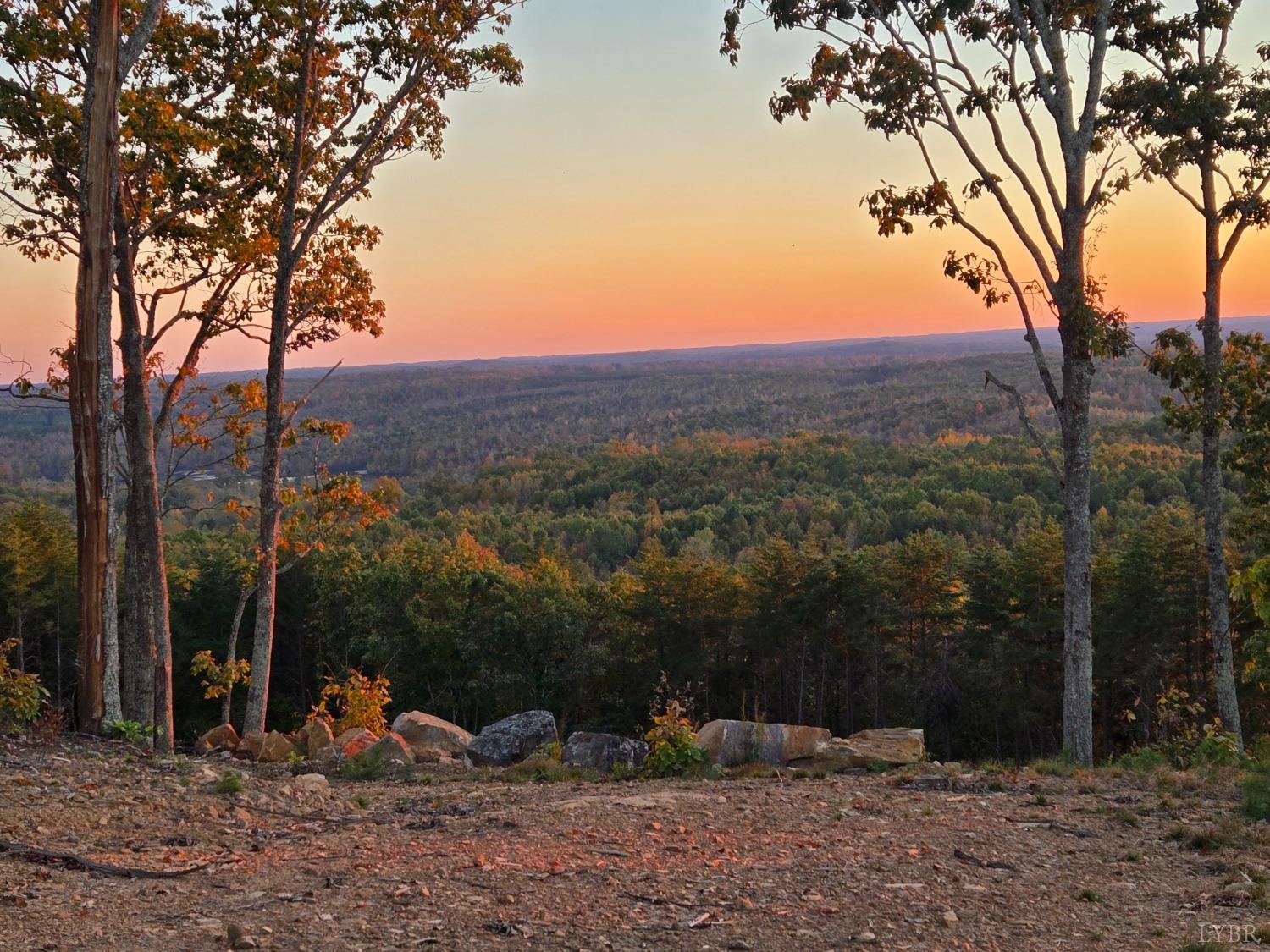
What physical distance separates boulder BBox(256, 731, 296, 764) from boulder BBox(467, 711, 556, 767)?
1.88m

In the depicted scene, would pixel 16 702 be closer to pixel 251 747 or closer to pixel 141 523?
pixel 251 747

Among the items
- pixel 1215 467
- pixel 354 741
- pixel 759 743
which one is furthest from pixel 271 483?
pixel 1215 467

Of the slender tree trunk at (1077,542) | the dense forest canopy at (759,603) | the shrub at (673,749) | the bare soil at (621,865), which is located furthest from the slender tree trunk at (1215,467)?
the shrub at (673,749)

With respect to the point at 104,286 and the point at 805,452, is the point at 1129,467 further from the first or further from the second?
the point at 104,286

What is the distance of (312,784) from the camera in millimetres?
7867

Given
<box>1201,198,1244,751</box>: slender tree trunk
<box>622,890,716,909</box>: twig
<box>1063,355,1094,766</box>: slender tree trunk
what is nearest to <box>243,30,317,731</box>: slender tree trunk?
<box>622,890,716,909</box>: twig

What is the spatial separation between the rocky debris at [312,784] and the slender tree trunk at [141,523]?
8.51 ft

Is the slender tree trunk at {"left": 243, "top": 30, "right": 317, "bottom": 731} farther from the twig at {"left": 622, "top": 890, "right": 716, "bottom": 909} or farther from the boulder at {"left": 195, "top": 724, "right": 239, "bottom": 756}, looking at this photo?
the twig at {"left": 622, "top": 890, "right": 716, "bottom": 909}

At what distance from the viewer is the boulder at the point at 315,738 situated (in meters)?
10.5

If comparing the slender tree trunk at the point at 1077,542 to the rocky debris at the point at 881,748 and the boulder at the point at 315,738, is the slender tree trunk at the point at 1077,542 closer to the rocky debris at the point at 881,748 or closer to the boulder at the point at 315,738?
the rocky debris at the point at 881,748

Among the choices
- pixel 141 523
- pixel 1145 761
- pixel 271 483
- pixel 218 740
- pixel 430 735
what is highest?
pixel 271 483

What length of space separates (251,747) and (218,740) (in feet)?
2.31

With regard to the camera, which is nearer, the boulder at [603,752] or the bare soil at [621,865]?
the bare soil at [621,865]

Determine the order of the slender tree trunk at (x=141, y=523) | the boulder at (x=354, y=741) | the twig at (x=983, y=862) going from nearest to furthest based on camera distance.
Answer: the twig at (x=983, y=862), the boulder at (x=354, y=741), the slender tree trunk at (x=141, y=523)
